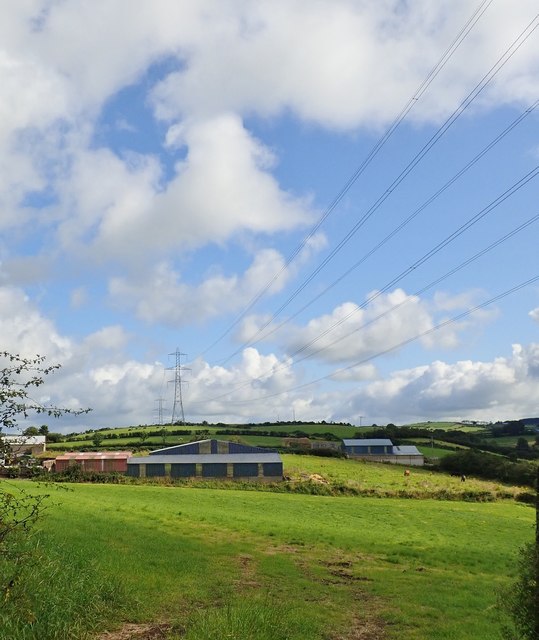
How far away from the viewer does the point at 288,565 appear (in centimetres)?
2895

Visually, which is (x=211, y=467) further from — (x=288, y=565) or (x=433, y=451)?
(x=433, y=451)

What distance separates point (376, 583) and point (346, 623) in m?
7.77

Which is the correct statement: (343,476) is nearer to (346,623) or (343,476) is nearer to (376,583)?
(376,583)

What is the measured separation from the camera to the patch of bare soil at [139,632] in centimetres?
1581

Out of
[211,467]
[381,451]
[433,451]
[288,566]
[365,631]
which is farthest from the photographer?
[433,451]

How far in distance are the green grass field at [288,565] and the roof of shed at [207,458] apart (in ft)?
134

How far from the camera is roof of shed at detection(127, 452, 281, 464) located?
100938 mm

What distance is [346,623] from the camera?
1973 cm

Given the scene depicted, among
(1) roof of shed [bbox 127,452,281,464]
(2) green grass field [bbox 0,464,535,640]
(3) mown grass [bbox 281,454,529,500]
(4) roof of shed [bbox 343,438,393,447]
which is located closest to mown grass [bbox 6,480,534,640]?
(2) green grass field [bbox 0,464,535,640]

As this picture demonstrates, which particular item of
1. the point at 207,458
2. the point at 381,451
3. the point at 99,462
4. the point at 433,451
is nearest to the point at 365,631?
the point at 207,458

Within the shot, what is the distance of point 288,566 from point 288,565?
0.95 ft

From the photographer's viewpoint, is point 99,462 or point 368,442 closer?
point 99,462

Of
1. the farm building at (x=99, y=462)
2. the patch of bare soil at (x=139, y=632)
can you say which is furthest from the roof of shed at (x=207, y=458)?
the patch of bare soil at (x=139, y=632)

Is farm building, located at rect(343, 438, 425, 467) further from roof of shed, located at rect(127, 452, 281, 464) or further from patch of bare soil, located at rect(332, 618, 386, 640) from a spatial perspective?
patch of bare soil, located at rect(332, 618, 386, 640)
